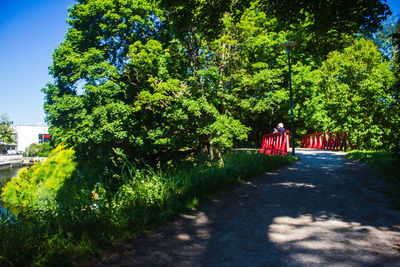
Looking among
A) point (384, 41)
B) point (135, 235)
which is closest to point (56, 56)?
point (135, 235)

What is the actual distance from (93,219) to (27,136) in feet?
327

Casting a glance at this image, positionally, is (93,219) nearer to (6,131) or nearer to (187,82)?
(187,82)

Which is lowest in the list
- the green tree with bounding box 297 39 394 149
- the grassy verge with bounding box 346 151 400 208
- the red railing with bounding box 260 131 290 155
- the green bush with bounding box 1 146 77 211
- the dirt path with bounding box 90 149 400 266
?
the green bush with bounding box 1 146 77 211

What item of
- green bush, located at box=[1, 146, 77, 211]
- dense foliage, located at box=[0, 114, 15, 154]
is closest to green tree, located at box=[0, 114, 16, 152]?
dense foliage, located at box=[0, 114, 15, 154]

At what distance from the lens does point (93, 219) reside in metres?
3.19

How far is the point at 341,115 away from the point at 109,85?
1557 cm

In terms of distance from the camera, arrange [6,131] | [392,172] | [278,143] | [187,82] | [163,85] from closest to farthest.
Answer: [392,172]
[278,143]
[163,85]
[187,82]
[6,131]

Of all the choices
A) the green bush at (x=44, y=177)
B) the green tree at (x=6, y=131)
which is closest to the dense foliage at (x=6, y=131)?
the green tree at (x=6, y=131)

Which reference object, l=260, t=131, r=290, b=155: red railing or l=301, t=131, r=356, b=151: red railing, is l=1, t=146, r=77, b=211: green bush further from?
l=301, t=131, r=356, b=151: red railing

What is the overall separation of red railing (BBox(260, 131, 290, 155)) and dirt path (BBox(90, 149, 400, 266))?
5.91 metres

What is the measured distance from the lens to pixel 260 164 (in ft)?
25.0

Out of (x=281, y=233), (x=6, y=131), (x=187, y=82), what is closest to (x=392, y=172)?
(x=281, y=233)

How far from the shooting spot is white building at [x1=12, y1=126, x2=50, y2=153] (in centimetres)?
8181

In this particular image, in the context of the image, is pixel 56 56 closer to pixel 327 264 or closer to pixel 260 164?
pixel 260 164
